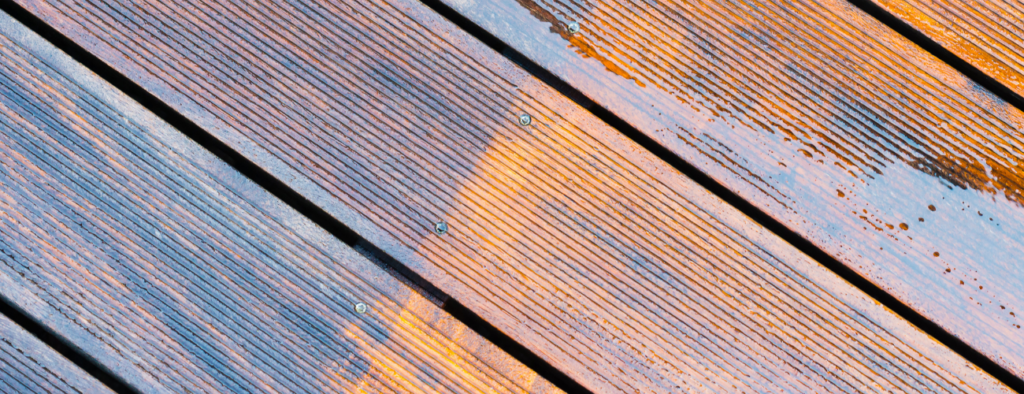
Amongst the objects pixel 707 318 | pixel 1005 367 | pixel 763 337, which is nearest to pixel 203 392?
pixel 707 318

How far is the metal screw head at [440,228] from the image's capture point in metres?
1.80

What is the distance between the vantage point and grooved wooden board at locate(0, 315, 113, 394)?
1812 millimetres

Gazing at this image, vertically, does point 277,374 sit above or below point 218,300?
below

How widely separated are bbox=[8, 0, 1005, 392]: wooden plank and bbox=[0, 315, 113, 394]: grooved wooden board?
1050 millimetres

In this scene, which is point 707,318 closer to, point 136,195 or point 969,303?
point 969,303

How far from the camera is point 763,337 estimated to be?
181 centimetres

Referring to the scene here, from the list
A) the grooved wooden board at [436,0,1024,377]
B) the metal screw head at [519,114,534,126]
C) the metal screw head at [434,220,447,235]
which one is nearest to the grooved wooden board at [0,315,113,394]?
the metal screw head at [434,220,447,235]

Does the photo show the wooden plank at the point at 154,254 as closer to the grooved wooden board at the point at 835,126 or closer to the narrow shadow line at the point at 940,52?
the grooved wooden board at the point at 835,126

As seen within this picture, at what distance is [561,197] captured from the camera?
5.97 ft

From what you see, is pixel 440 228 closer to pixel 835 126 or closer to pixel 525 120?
pixel 525 120

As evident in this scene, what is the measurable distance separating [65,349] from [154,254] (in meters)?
0.56

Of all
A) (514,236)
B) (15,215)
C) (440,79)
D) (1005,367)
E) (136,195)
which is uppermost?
(1005,367)

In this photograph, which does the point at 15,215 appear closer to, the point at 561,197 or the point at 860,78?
the point at 561,197

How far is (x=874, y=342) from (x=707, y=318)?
0.63 meters
